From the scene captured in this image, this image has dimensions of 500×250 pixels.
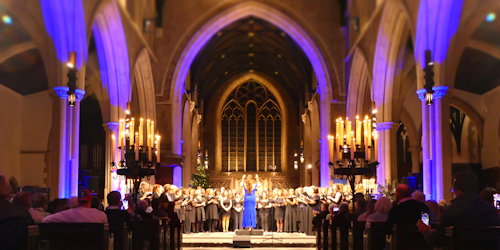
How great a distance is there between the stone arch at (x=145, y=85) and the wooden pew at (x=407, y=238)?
14.5m

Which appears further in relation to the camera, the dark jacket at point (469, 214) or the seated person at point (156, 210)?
the seated person at point (156, 210)

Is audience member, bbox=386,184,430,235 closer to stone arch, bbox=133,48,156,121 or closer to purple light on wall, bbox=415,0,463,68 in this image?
purple light on wall, bbox=415,0,463,68

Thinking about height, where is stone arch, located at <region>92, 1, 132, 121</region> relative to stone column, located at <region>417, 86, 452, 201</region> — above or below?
above

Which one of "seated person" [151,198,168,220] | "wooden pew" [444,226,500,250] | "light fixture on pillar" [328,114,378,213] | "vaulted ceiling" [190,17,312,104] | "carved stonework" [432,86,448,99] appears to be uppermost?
"vaulted ceiling" [190,17,312,104]

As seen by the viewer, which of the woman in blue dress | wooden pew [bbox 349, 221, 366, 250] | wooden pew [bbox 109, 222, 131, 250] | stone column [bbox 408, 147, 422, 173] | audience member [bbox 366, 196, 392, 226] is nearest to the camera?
wooden pew [bbox 109, 222, 131, 250]

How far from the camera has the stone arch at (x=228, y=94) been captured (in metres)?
34.5

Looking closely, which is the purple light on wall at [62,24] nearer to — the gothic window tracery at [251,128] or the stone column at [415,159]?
the stone column at [415,159]

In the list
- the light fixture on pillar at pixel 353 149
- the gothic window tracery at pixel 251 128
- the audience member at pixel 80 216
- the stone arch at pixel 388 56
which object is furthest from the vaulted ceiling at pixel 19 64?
the gothic window tracery at pixel 251 128

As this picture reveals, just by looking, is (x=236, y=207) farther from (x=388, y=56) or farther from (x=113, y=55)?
(x=388, y=56)

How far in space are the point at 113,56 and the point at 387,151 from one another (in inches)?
342

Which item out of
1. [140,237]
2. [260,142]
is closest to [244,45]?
[260,142]

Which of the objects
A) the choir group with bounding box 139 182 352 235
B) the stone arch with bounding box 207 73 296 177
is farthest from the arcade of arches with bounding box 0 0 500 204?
the stone arch with bounding box 207 73 296 177

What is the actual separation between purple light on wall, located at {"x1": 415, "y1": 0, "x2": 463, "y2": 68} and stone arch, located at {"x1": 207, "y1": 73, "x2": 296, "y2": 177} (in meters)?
22.5

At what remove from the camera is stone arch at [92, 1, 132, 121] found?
14984mm
